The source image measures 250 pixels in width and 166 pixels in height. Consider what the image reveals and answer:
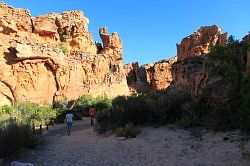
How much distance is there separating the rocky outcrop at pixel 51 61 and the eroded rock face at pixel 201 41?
8.63 meters

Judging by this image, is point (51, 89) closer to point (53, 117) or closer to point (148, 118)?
point (53, 117)

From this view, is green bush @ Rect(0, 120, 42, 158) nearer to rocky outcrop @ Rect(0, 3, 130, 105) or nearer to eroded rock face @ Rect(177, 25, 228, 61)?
rocky outcrop @ Rect(0, 3, 130, 105)

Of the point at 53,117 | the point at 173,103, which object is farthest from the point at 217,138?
the point at 53,117

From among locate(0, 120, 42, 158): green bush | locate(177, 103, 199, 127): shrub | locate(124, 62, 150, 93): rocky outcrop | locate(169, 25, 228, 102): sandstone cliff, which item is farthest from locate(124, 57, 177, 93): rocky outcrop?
locate(0, 120, 42, 158): green bush

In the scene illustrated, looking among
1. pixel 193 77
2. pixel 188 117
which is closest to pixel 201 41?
pixel 193 77

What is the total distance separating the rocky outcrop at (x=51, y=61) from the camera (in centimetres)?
2728

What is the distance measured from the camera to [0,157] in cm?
977

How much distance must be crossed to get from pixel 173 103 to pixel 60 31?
70.6 feet

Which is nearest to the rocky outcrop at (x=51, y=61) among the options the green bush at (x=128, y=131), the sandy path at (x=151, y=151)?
the sandy path at (x=151, y=151)

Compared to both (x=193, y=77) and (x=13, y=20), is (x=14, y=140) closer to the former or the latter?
(x=193, y=77)

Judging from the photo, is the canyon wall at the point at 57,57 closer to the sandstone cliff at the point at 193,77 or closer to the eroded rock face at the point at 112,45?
Answer: the eroded rock face at the point at 112,45

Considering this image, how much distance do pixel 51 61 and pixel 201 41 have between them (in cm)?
1825

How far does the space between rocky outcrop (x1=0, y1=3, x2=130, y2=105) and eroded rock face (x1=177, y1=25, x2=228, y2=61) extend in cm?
863

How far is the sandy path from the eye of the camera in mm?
8859
